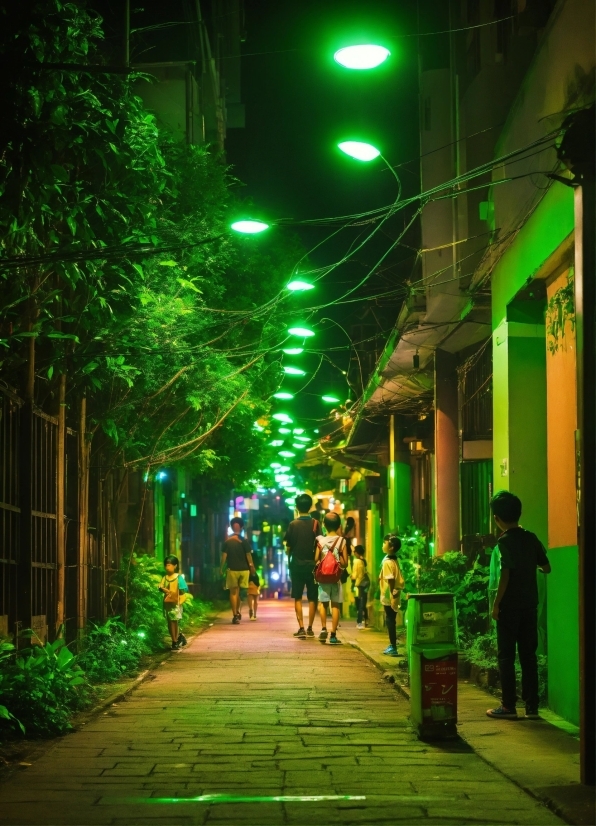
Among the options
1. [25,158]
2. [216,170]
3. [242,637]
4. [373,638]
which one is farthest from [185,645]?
[25,158]

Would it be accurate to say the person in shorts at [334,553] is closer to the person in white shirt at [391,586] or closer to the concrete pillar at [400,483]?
the person in white shirt at [391,586]

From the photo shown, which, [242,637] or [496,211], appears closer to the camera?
[496,211]

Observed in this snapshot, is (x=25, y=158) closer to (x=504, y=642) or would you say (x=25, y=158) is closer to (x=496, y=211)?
(x=504, y=642)

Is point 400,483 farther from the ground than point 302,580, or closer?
farther from the ground

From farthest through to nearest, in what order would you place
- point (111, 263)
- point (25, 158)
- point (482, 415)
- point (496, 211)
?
point (482, 415) → point (496, 211) → point (111, 263) → point (25, 158)

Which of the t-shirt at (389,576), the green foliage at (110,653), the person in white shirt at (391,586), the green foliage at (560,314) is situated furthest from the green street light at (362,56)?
the t-shirt at (389,576)

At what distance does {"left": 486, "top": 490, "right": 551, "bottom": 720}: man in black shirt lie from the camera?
34.1ft

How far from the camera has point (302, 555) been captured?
68.0ft

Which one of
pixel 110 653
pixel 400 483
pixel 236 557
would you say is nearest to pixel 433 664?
pixel 110 653

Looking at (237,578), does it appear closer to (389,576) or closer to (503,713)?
(389,576)

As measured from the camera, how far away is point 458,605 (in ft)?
47.5

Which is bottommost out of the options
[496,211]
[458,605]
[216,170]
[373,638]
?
[373,638]

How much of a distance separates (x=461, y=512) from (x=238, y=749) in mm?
11296

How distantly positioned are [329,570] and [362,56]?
1022 centimetres
